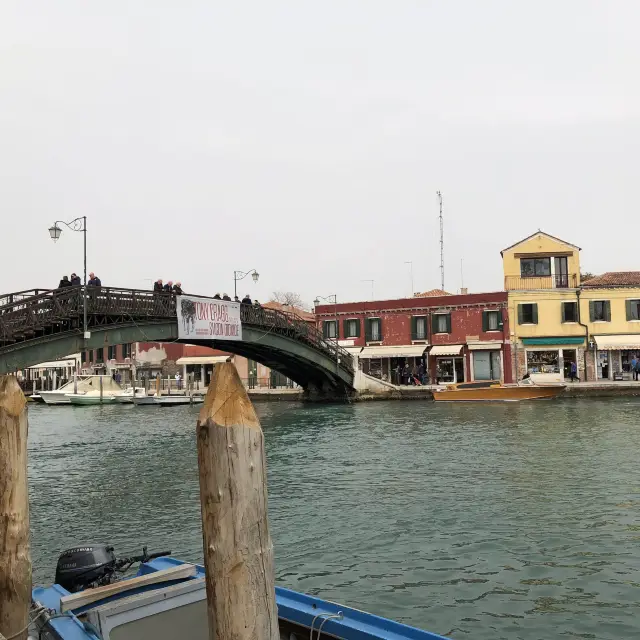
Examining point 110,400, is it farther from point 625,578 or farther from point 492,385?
point 625,578

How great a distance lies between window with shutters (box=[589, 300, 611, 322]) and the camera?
40.0 m

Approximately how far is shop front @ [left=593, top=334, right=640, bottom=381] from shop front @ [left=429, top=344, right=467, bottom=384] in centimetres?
755

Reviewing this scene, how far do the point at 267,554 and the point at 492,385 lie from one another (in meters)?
32.3

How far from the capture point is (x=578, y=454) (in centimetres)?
1644

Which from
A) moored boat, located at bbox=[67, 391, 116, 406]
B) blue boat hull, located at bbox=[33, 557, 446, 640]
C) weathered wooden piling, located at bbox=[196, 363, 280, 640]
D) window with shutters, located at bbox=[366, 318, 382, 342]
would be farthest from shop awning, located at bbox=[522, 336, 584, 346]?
weathered wooden piling, located at bbox=[196, 363, 280, 640]

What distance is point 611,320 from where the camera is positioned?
3988 centimetres

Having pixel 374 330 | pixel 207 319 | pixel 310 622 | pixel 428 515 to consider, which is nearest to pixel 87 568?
pixel 310 622

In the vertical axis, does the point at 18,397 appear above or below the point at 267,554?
above

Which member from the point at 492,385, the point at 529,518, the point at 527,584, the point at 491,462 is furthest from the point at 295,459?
the point at 492,385

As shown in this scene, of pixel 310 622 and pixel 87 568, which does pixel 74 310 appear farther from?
pixel 310 622

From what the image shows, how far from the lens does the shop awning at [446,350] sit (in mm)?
41534

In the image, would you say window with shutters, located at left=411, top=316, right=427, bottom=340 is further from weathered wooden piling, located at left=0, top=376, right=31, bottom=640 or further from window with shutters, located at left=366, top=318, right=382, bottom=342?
weathered wooden piling, located at left=0, top=376, right=31, bottom=640

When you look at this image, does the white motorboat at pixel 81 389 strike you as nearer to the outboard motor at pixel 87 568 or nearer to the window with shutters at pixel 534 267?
the window with shutters at pixel 534 267

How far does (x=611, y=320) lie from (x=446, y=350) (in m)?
9.26
